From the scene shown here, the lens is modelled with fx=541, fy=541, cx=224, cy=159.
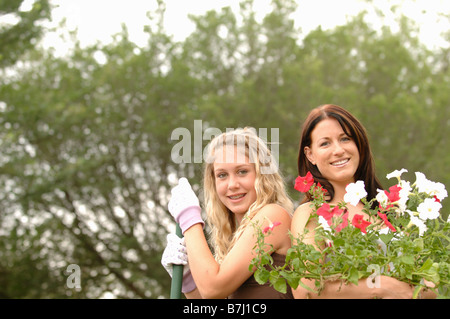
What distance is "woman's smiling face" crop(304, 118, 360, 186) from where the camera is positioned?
7.70 ft

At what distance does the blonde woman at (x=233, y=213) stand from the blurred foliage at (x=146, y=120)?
8.09m

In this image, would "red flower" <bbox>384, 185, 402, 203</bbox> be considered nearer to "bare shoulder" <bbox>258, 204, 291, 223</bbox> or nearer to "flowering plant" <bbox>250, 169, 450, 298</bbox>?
"flowering plant" <bbox>250, 169, 450, 298</bbox>

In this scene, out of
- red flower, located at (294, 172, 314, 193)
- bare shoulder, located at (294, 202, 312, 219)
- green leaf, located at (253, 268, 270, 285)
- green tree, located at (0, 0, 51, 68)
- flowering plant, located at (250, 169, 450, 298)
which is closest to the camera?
flowering plant, located at (250, 169, 450, 298)

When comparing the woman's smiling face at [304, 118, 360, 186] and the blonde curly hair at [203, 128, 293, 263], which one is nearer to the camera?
the woman's smiling face at [304, 118, 360, 186]

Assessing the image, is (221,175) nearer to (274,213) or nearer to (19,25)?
(274,213)

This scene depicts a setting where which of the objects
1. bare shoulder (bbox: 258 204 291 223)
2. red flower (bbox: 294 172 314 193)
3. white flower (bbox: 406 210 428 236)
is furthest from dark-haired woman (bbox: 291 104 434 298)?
white flower (bbox: 406 210 428 236)

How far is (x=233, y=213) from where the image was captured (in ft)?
9.18

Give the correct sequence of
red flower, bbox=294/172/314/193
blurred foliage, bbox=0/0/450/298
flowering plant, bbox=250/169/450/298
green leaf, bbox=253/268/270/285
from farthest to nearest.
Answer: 1. blurred foliage, bbox=0/0/450/298
2. red flower, bbox=294/172/314/193
3. green leaf, bbox=253/268/270/285
4. flowering plant, bbox=250/169/450/298

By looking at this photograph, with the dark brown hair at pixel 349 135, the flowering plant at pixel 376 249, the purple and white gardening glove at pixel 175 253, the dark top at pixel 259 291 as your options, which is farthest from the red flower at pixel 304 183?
the purple and white gardening glove at pixel 175 253

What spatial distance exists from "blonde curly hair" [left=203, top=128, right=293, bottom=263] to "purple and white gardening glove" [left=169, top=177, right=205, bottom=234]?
215 millimetres

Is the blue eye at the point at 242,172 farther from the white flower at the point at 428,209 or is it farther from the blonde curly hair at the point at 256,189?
the white flower at the point at 428,209

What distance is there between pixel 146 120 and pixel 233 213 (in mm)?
8947
